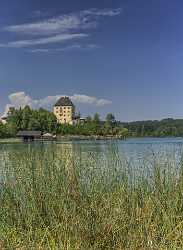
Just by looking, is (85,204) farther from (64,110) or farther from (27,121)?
(64,110)

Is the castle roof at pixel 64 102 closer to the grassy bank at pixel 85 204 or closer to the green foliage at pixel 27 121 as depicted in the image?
the green foliage at pixel 27 121

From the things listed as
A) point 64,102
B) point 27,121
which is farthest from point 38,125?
point 64,102

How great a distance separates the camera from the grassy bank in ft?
18.4

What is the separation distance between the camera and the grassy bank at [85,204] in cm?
559

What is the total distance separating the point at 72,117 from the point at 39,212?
14766 cm

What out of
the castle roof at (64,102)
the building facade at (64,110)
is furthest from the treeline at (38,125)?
the castle roof at (64,102)

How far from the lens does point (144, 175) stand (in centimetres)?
693

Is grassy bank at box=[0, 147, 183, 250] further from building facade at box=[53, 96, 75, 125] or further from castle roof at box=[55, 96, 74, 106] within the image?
castle roof at box=[55, 96, 74, 106]

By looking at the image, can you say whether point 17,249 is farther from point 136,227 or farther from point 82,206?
point 136,227

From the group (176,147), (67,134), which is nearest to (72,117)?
(67,134)

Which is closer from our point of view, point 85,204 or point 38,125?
point 85,204

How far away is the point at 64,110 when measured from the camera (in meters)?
159

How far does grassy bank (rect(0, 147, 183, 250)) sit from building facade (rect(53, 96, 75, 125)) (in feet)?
475

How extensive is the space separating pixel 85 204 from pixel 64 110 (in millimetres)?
153368
